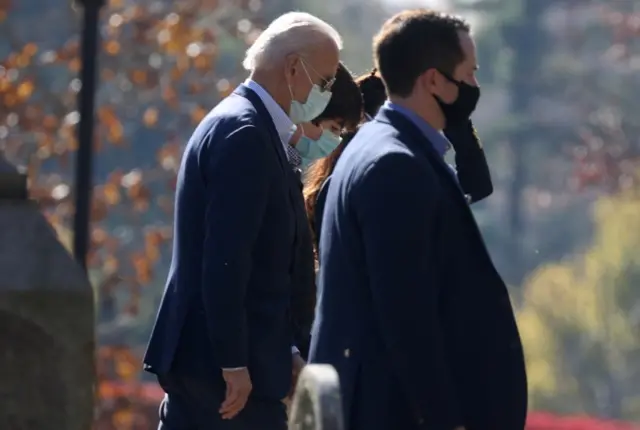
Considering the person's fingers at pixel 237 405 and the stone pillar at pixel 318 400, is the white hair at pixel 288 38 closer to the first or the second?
the person's fingers at pixel 237 405

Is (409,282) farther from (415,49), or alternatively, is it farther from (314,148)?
(314,148)

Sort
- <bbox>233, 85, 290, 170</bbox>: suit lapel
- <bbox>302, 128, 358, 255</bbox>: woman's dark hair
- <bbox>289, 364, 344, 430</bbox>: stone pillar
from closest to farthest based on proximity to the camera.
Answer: <bbox>289, 364, 344, 430</bbox>: stone pillar, <bbox>233, 85, 290, 170</bbox>: suit lapel, <bbox>302, 128, 358, 255</bbox>: woman's dark hair

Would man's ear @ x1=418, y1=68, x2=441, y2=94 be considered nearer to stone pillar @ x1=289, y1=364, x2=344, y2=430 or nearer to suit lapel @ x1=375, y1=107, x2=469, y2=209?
suit lapel @ x1=375, y1=107, x2=469, y2=209

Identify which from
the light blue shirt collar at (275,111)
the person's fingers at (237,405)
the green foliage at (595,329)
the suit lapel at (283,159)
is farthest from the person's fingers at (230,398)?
the green foliage at (595,329)

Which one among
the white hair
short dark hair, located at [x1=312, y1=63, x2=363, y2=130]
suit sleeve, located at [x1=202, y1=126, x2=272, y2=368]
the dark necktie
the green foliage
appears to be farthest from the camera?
the green foliage

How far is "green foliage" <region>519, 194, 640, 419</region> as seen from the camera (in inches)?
2212

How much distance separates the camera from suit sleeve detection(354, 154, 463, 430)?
444 centimetres

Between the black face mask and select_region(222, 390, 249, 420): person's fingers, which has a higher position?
the black face mask

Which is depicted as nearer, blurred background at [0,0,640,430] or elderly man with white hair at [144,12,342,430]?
elderly man with white hair at [144,12,342,430]

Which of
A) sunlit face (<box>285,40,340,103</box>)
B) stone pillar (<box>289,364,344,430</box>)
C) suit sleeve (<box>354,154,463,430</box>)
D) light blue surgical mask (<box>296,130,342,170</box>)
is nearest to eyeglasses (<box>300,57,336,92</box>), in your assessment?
sunlit face (<box>285,40,340,103</box>)

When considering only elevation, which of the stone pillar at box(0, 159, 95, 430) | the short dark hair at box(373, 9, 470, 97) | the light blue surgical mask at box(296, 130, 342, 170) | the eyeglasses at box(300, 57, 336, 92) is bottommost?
the stone pillar at box(0, 159, 95, 430)

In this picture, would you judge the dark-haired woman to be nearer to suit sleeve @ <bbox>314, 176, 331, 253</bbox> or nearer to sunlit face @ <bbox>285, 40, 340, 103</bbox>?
suit sleeve @ <bbox>314, 176, 331, 253</bbox>

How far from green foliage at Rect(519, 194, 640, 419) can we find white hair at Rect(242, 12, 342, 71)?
4949 cm

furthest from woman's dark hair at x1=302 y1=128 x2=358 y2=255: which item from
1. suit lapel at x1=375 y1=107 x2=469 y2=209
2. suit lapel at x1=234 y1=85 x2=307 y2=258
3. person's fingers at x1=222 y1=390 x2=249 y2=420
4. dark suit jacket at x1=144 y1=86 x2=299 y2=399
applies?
suit lapel at x1=375 y1=107 x2=469 y2=209
